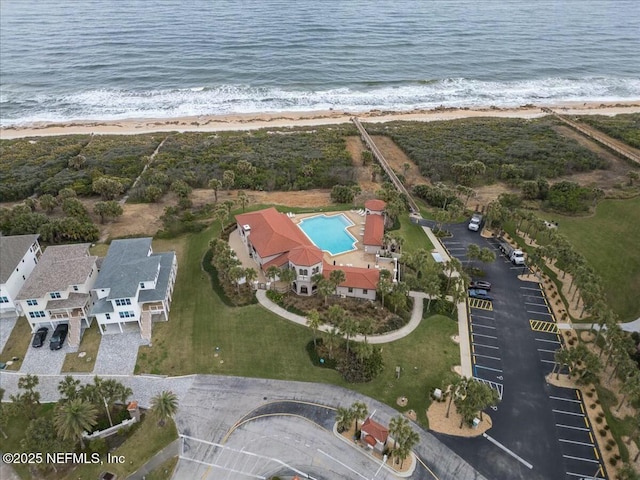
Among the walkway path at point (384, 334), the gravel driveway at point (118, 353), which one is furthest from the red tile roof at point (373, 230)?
the gravel driveway at point (118, 353)

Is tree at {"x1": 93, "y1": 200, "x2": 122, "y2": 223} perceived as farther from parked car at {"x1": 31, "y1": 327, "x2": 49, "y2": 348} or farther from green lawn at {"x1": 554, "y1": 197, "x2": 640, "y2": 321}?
green lawn at {"x1": 554, "y1": 197, "x2": 640, "y2": 321}

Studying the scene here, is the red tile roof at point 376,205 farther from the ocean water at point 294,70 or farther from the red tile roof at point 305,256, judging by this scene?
the ocean water at point 294,70

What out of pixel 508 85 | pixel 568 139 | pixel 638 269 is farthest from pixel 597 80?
pixel 638 269

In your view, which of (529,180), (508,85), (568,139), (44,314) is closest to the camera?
(44,314)

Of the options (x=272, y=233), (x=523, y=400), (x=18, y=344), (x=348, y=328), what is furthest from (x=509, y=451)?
(x=18, y=344)

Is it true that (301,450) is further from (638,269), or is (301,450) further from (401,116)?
(401,116)

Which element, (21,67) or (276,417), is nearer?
(276,417)
